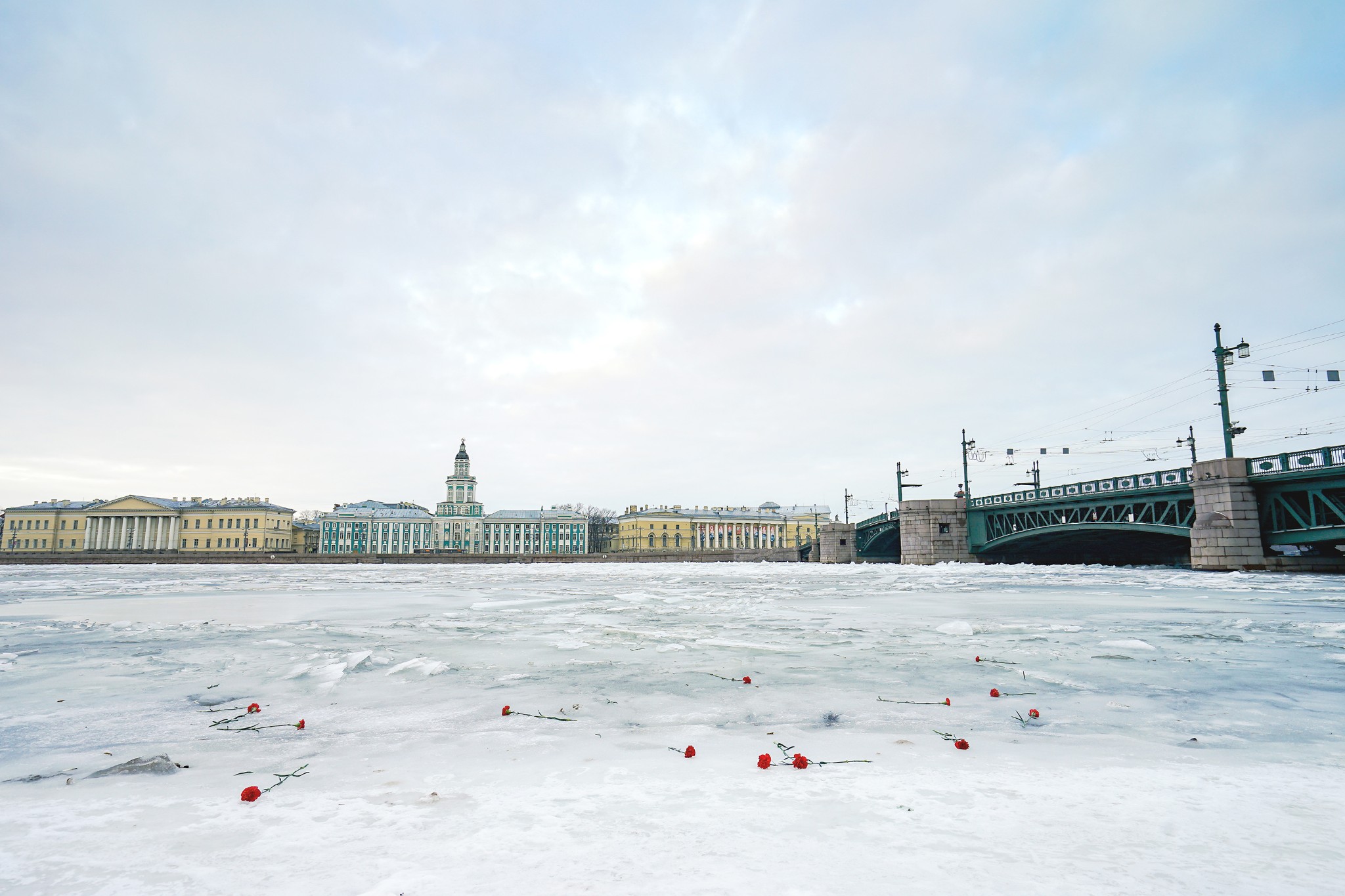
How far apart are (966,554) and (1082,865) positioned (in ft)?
184

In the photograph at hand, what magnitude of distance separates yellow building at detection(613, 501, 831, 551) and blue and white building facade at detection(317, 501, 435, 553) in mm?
39514

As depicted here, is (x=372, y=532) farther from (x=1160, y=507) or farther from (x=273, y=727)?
(x=273, y=727)

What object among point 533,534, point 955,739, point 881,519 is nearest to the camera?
point 955,739

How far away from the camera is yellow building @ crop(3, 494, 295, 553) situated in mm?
116500

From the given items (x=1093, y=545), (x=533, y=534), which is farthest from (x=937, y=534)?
(x=533, y=534)

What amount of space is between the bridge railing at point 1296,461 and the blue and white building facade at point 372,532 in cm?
12654

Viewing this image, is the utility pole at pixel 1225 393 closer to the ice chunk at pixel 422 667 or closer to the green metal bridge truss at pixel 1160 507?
the green metal bridge truss at pixel 1160 507

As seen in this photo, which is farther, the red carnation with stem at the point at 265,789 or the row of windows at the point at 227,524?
the row of windows at the point at 227,524

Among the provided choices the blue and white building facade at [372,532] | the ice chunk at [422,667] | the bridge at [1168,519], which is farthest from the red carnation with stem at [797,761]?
the blue and white building facade at [372,532]

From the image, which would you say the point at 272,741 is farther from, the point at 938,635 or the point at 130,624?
the point at 130,624

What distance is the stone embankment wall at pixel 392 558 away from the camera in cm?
8219

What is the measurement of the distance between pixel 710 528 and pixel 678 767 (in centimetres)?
13708

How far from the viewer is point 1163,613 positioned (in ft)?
43.1

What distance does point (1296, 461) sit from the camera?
27938 millimetres
